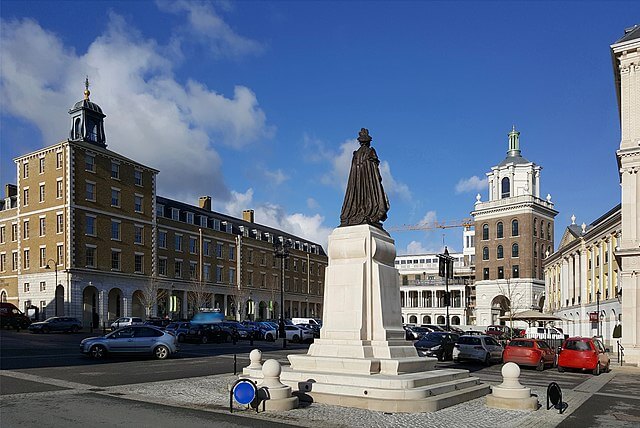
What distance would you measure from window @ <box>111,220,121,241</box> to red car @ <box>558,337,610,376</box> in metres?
45.9

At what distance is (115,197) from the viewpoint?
61.3m

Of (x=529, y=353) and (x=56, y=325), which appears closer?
(x=529, y=353)

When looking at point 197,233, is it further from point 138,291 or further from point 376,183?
point 376,183

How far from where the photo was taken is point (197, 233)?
74.6 meters

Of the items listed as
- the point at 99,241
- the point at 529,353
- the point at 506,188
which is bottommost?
the point at 529,353

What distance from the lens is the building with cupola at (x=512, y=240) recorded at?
89.1 m

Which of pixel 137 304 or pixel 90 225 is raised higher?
pixel 90 225

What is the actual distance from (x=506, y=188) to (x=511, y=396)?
84177 mm

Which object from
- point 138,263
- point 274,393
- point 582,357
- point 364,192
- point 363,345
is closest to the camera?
point 274,393

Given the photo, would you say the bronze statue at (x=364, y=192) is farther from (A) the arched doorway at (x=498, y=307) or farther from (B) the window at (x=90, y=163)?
(A) the arched doorway at (x=498, y=307)

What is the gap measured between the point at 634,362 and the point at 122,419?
29.4m

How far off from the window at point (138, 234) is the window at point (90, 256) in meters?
6.06

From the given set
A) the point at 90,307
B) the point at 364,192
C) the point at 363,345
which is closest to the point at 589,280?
the point at 90,307

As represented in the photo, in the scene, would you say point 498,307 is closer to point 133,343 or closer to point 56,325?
point 56,325
